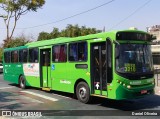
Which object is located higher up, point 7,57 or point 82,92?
point 7,57

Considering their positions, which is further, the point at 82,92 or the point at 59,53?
the point at 59,53

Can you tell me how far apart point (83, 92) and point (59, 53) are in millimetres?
2762

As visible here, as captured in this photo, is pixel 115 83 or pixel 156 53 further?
pixel 156 53

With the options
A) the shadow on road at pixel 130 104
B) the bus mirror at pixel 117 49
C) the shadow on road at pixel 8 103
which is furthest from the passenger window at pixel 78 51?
the shadow on road at pixel 8 103

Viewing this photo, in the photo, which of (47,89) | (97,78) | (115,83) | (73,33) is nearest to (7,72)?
(47,89)

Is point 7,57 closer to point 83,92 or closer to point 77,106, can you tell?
point 83,92

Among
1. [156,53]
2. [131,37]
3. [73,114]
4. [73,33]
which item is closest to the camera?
[73,114]

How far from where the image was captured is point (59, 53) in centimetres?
1450

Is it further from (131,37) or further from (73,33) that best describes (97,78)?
(73,33)

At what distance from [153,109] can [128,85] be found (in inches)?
53.0

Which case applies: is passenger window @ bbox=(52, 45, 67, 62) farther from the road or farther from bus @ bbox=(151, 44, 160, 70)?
bus @ bbox=(151, 44, 160, 70)

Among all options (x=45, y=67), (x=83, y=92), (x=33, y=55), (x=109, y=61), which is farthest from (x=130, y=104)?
(x=33, y=55)

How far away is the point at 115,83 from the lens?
1069 cm

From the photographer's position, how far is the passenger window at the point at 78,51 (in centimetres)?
1251
